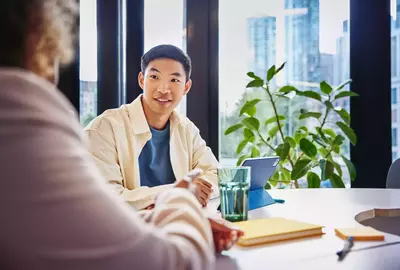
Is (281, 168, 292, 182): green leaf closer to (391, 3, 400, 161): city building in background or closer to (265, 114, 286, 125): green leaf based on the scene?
(265, 114, 286, 125): green leaf

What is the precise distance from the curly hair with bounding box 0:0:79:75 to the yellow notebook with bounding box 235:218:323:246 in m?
0.68

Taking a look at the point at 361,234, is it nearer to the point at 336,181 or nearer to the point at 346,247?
the point at 346,247

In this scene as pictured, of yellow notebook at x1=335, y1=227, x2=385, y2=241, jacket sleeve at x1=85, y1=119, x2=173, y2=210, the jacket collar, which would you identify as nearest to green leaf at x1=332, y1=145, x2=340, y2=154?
the jacket collar

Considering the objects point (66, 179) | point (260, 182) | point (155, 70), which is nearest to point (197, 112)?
point (155, 70)

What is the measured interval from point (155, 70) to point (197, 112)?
1.17 meters

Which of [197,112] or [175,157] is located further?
[197,112]

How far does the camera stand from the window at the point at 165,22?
140 inches

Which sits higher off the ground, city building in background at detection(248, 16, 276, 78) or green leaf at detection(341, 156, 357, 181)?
city building in background at detection(248, 16, 276, 78)

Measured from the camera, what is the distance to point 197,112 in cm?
351

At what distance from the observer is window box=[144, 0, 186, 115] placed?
355cm

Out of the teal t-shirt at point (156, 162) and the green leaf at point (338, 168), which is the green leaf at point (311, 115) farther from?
the teal t-shirt at point (156, 162)

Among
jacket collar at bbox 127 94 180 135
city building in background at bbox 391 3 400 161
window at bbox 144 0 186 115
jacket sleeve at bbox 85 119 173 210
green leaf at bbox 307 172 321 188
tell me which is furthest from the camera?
window at bbox 144 0 186 115

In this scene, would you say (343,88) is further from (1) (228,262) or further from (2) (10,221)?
(2) (10,221)

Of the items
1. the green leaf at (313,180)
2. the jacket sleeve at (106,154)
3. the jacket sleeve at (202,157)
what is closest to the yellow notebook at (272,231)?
the jacket sleeve at (106,154)
